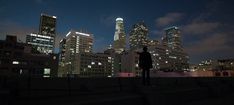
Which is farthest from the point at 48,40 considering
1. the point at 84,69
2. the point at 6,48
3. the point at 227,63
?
the point at 227,63

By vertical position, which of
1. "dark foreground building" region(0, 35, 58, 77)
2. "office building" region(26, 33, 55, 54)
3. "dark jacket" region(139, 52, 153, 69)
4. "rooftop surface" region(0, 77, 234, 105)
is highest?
"office building" region(26, 33, 55, 54)

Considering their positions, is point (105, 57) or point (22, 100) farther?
point (105, 57)

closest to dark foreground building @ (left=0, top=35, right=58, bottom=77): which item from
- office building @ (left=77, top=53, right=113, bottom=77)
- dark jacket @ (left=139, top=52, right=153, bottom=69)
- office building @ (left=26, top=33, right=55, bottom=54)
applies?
office building @ (left=77, top=53, right=113, bottom=77)

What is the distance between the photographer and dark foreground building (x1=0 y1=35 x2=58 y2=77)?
70.9 metres

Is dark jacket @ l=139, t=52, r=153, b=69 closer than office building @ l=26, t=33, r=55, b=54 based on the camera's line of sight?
Yes

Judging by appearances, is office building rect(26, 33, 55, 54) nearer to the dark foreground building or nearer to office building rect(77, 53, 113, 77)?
office building rect(77, 53, 113, 77)

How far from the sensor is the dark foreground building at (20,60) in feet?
233

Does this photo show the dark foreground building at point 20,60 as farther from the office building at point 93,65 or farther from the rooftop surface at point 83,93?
the rooftop surface at point 83,93

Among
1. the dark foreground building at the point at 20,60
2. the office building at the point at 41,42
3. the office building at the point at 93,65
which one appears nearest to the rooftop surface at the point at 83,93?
the dark foreground building at the point at 20,60

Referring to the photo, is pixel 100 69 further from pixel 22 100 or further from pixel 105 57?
pixel 22 100

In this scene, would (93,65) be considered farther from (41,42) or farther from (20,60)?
(41,42)

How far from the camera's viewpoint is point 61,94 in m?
9.43

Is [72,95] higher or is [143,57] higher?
[143,57]

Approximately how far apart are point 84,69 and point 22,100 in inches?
5225
